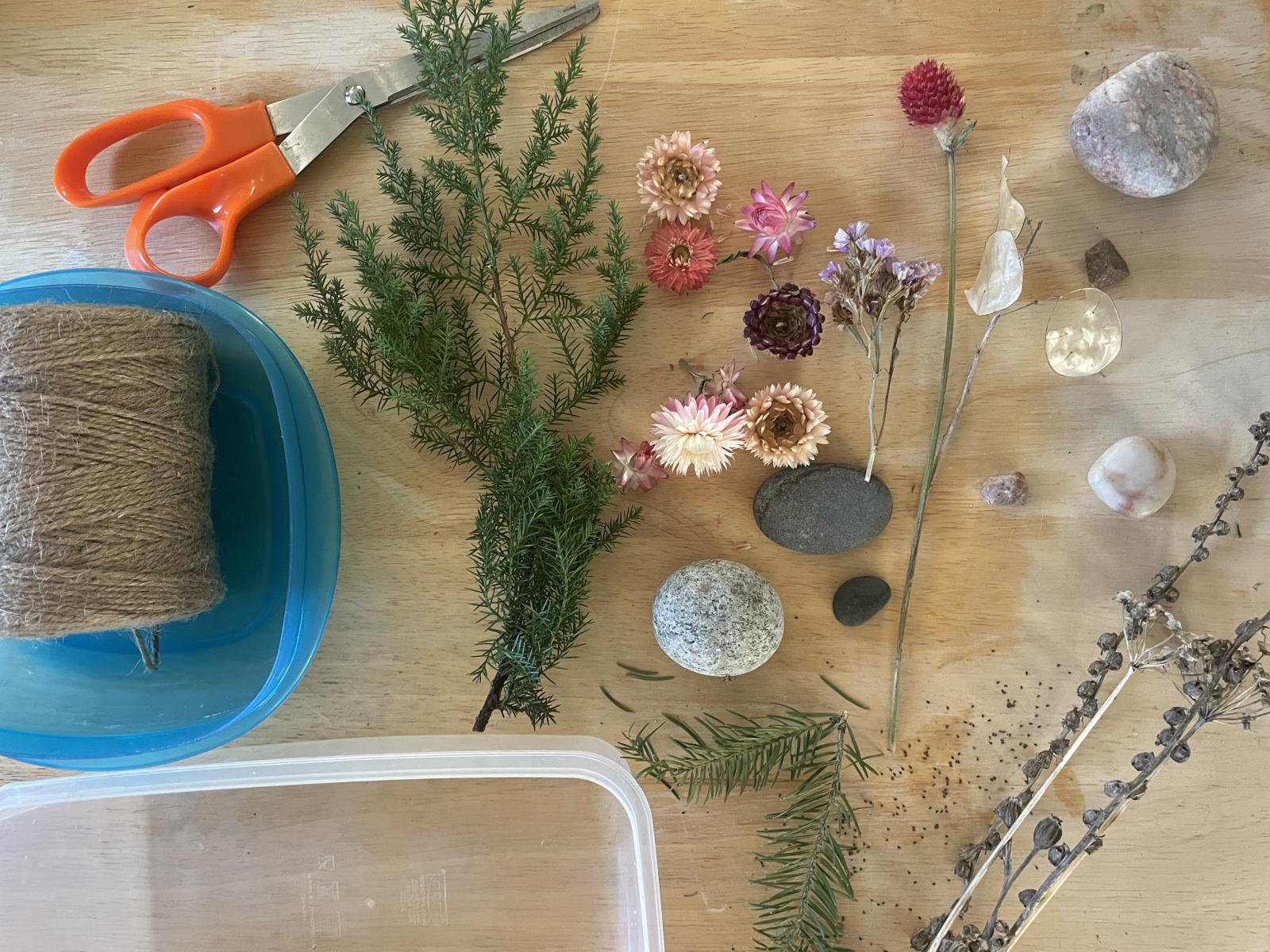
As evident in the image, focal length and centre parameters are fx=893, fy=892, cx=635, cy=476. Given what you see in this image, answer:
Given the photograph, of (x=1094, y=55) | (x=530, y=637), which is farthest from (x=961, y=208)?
(x=530, y=637)

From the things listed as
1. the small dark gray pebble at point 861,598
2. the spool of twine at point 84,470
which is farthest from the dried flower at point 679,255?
the spool of twine at point 84,470

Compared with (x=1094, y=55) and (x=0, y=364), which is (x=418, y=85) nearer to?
(x=0, y=364)

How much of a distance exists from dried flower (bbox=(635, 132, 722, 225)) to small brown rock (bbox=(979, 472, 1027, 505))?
38 centimetres

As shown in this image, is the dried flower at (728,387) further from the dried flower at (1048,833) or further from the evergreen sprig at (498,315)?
the dried flower at (1048,833)

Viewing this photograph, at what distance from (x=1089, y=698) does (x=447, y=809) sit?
0.61 meters

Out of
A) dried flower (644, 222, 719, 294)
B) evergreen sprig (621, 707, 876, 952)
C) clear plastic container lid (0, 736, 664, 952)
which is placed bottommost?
clear plastic container lid (0, 736, 664, 952)

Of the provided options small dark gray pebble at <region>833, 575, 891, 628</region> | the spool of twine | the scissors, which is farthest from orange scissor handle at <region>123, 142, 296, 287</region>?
small dark gray pebble at <region>833, 575, 891, 628</region>

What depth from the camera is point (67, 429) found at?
70cm

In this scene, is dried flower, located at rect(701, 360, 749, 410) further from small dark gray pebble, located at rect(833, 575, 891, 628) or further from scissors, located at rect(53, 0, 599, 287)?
scissors, located at rect(53, 0, 599, 287)

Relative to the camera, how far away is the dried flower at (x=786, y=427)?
0.82m

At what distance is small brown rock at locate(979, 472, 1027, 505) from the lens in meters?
0.85

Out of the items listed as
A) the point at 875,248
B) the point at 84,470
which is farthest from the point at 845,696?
the point at 84,470

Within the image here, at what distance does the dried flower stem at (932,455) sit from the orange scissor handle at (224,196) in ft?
2.04

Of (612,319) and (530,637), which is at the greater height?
(612,319)
